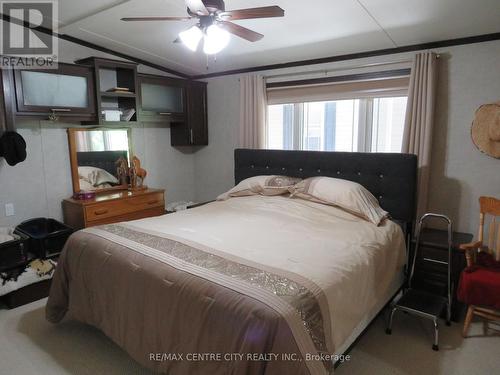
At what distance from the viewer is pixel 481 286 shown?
7.52ft

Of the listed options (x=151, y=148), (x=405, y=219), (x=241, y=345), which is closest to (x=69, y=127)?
(x=151, y=148)

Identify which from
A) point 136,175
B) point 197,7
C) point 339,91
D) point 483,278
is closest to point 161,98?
point 136,175

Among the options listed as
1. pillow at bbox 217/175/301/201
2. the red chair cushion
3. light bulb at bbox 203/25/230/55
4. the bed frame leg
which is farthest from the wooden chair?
light bulb at bbox 203/25/230/55

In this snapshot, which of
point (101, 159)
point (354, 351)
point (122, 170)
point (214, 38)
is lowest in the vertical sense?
point (354, 351)

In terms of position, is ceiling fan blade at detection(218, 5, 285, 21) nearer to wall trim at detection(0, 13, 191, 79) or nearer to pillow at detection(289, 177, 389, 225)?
pillow at detection(289, 177, 389, 225)

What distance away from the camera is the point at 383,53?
128 inches

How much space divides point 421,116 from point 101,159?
3383 millimetres

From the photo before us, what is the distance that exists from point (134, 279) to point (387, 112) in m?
2.79

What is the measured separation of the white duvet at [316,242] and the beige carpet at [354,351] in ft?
1.12

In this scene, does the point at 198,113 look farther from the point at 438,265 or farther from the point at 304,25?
the point at 438,265

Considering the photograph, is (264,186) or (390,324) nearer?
(390,324)

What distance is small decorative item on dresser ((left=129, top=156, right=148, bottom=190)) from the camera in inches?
163

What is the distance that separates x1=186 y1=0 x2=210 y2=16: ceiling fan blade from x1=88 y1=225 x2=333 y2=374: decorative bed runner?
1.39 meters

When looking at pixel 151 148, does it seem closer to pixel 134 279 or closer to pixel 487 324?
pixel 134 279
